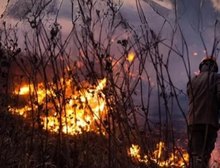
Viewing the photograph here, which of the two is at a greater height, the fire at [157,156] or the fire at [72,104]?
the fire at [72,104]

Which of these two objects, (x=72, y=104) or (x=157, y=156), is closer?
(x=157, y=156)

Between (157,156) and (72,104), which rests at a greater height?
(72,104)

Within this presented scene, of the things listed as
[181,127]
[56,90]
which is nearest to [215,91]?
[56,90]

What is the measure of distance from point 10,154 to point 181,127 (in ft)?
51.0

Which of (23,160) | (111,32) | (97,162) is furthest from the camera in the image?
(97,162)

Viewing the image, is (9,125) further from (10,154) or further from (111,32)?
(111,32)

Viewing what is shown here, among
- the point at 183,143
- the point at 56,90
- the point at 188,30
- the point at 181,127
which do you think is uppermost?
→ the point at 188,30

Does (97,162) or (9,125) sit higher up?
(9,125)

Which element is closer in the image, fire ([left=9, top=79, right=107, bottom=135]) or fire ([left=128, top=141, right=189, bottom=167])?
fire ([left=128, top=141, right=189, bottom=167])

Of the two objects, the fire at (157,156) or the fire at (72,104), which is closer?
the fire at (157,156)

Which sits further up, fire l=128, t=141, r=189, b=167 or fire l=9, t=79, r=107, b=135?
fire l=9, t=79, r=107, b=135

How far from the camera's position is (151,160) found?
10.5ft

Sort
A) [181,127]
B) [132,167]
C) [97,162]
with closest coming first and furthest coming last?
[132,167], [97,162], [181,127]

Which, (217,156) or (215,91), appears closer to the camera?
(215,91)
